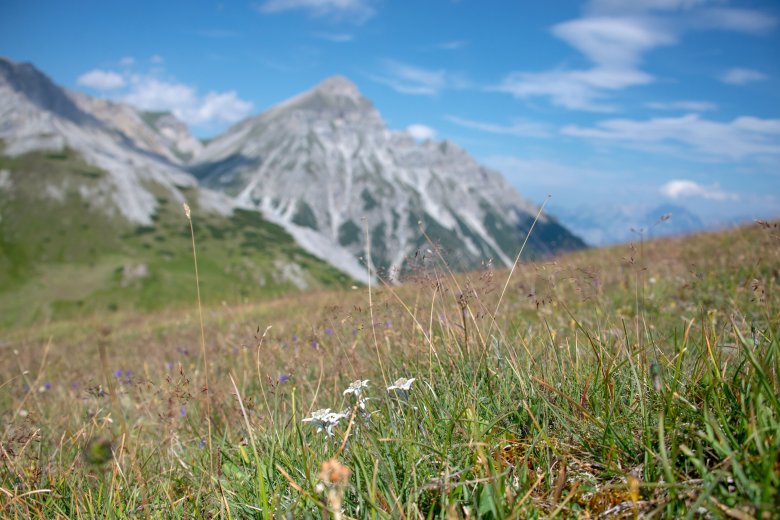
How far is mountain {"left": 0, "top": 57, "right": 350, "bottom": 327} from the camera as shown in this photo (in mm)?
116250

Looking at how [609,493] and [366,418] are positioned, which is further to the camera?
[366,418]

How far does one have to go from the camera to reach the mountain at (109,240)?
116250 mm

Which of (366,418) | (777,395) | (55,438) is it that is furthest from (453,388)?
(55,438)

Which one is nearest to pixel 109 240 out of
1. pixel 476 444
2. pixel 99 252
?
pixel 99 252

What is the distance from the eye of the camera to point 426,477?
2.45 meters

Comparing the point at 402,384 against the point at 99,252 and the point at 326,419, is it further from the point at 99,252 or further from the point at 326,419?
the point at 99,252

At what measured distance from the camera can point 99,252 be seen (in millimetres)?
136000

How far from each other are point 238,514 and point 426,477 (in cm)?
105

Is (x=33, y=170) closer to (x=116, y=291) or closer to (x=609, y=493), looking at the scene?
(x=116, y=291)

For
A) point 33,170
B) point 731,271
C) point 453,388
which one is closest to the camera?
point 453,388

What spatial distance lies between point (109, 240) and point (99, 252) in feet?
24.7

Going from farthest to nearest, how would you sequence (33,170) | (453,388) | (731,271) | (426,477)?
(33,170) < (731,271) < (453,388) < (426,477)

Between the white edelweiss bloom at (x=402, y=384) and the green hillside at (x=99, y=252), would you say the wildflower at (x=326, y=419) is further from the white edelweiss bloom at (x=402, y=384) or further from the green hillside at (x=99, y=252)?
the green hillside at (x=99, y=252)

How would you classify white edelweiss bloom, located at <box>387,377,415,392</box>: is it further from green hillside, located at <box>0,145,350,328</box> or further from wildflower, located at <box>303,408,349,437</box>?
green hillside, located at <box>0,145,350,328</box>
